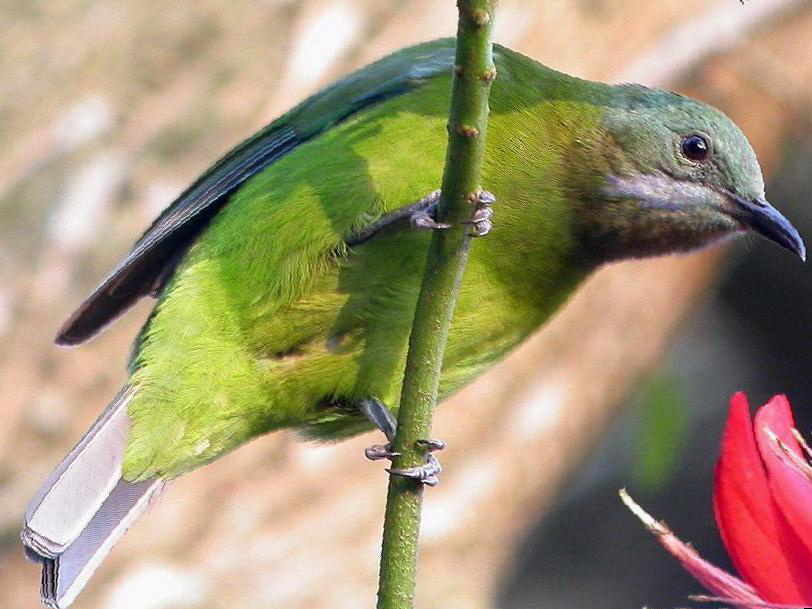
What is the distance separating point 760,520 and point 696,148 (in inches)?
69.9

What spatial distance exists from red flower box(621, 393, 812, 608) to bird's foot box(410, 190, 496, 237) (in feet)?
1.57

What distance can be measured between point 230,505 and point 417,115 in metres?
2.97

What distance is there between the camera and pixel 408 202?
8.89 feet

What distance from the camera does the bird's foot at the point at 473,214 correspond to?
5.80 ft

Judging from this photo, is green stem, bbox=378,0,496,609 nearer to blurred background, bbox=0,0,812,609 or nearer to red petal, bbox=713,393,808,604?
red petal, bbox=713,393,808,604

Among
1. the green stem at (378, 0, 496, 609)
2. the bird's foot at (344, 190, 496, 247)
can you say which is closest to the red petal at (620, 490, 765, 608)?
the green stem at (378, 0, 496, 609)

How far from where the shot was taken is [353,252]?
277cm

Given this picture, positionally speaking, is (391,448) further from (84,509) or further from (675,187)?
(675,187)

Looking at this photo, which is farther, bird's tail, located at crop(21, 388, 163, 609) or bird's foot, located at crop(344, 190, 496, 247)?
bird's tail, located at crop(21, 388, 163, 609)

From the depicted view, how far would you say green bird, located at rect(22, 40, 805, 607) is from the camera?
108 inches

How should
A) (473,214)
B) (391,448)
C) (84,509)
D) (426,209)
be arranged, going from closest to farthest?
(473,214)
(391,448)
(426,209)
(84,509)

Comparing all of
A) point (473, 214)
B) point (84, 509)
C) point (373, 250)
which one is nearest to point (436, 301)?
point (473, 214)

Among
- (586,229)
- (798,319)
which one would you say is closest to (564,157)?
(586,229)

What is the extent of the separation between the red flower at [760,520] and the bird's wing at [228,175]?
1.80 m
